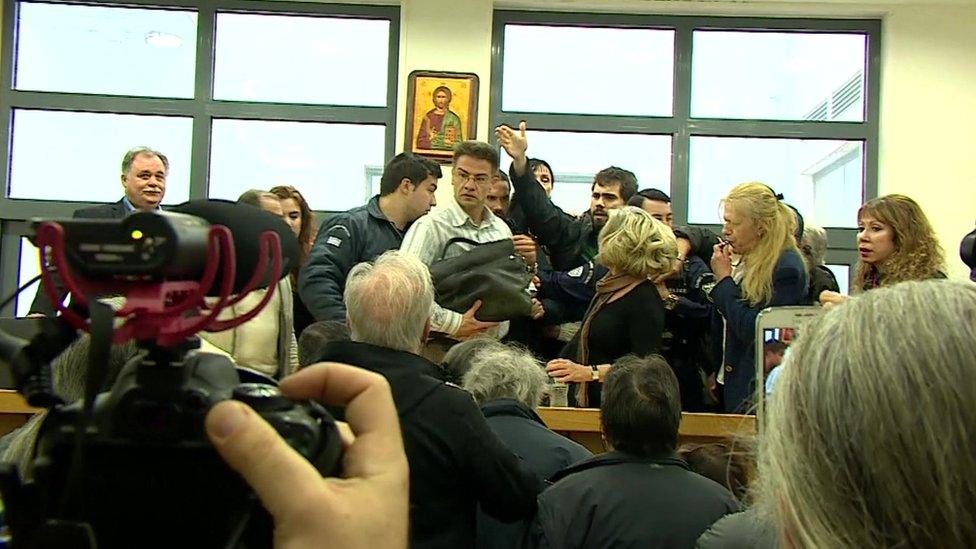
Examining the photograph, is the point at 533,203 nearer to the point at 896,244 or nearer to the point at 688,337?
the point at 688,337

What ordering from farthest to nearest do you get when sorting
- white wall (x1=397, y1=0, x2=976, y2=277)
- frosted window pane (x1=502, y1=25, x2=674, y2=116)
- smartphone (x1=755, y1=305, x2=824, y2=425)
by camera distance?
frosted window pane (x1=502, y1=25, x2=674, y2=116), white wall (x1=397, y1=0, x2=976, y2=277), smartphone (x1=755, y1=305, x2=824, y2=425)

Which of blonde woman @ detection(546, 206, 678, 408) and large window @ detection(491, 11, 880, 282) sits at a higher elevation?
large window @ detection(491, 11, 880, 282)

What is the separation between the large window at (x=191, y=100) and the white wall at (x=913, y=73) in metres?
0.32

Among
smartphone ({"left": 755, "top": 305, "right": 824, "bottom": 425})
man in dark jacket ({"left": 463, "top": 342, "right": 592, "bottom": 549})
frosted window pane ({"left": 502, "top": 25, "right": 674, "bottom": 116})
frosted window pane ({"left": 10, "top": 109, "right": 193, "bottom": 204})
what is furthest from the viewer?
frosted window pane ({"left": 502, "top": 25, "right": 674, "bottom": 116})

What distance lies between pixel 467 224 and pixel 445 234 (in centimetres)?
12

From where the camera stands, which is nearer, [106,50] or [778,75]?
[106,50]

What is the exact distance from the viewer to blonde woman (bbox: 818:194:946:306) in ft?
11.6

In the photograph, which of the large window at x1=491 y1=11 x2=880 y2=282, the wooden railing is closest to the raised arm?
the wooden railing

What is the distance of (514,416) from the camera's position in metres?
2.73

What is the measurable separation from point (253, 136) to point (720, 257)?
13.3 ft

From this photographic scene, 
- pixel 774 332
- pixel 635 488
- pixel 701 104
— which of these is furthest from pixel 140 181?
pixel 701 104

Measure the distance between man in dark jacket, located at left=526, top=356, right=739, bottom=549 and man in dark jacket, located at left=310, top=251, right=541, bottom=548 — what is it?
4.4 inches

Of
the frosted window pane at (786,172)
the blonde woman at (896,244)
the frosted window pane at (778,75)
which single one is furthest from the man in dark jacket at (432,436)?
the frosted window pane at (778,75)

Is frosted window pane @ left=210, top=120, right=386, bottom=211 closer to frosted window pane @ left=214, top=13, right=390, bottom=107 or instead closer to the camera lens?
frosted window pane @ left=214, top=13, right=390, bottom=107
